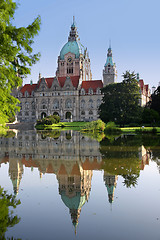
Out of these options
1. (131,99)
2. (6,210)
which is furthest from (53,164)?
(131,99)

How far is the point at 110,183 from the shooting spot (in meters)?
10.2

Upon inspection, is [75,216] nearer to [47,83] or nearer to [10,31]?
[10,31]

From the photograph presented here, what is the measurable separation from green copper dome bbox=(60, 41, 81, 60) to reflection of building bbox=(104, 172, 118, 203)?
115m

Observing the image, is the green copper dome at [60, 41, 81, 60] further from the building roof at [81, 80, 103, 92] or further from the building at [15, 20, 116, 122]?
the building roof at [81, 80, 103, 92]

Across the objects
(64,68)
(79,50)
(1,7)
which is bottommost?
(1,7)

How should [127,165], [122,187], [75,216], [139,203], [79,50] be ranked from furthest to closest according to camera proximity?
[79,50]
[127,165]
[122,187]
[139,203]
[75,216]

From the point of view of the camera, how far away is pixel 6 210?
7121mm

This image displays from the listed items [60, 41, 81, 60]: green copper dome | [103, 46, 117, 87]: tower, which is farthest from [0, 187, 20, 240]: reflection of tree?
[60, 41, 81, 60]: green copper dome

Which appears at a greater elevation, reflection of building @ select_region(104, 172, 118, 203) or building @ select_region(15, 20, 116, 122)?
building @ select_region(15, 20, 116, 122)

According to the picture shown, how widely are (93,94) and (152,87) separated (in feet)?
117

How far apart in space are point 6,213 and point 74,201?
205 cm

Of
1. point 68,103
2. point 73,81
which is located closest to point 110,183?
point 68,103

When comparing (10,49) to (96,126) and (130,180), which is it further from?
(96,126)

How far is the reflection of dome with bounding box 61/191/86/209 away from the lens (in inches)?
301
